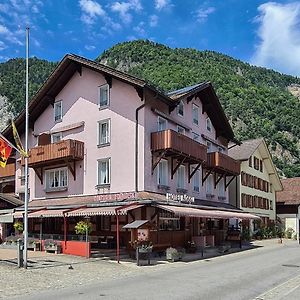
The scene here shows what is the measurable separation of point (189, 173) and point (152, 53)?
293 feet

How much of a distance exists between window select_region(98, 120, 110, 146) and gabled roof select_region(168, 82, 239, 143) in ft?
16.2

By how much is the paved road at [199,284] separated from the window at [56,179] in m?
13.4

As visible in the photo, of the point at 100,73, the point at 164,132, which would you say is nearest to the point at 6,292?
the point at 164,132

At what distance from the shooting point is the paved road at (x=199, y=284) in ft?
44.0

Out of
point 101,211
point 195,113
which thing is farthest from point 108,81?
point 101,211

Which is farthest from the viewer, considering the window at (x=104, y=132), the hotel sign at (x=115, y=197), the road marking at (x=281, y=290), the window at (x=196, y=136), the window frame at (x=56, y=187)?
the window at (x=196, y=136)

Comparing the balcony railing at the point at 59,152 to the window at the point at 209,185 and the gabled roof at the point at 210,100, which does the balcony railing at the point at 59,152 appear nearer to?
the gabled roof at the point at 210,100

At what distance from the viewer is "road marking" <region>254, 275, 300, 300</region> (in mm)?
13266

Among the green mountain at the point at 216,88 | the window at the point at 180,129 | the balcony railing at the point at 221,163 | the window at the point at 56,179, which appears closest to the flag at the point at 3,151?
the window at the point at 56,179

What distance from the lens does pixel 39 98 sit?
35062 millimetres

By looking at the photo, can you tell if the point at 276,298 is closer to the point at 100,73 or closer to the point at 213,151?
the point at 100,73

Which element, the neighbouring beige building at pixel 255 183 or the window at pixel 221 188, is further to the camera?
the neighbouring beige building at pixel 255 183

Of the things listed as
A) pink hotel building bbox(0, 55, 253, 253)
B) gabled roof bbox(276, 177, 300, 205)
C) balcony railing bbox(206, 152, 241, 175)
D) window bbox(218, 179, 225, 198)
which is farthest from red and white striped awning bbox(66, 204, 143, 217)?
gabled roof bbox(276, 177, 300, 205)

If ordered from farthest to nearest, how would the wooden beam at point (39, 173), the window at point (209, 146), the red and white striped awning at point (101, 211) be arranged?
1. the window at point (209, 146)
2. the wooden beam at point (39, 173)
3. the red and white striped awning at point (101, 211)
